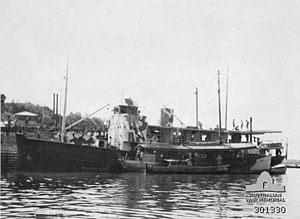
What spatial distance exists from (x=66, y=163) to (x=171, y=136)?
11525mm

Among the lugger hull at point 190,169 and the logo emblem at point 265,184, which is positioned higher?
the logo emblem at point 265,184

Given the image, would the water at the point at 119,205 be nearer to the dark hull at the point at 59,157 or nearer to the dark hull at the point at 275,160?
the dark hull at the point at 59,157

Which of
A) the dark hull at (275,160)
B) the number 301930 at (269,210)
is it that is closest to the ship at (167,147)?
the dark hull at (275,160)

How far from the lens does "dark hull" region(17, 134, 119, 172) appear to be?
31547 mm

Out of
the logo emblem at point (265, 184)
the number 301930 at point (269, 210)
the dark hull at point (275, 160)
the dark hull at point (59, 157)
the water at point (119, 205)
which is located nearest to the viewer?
the water at point (119, 205)

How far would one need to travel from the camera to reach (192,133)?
42.9 metres

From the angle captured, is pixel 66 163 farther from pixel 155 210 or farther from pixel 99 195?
pixel 155 210

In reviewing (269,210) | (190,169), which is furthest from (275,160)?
(269,210)

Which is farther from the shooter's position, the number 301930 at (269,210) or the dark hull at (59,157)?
the dark hull at (59,157)

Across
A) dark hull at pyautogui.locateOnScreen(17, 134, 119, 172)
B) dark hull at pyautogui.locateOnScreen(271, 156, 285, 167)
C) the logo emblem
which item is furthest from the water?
dark hull at pyautogui.locateOnScreen(271, 156, 285, 167)

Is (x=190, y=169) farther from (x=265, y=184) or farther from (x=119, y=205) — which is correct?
(x=265, y=184)

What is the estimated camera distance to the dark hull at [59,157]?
104ft

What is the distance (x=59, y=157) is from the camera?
106ft

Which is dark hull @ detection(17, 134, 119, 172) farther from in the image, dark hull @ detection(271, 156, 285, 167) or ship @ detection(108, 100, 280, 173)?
dark hull @ detection(271, 156, 285, 167)
